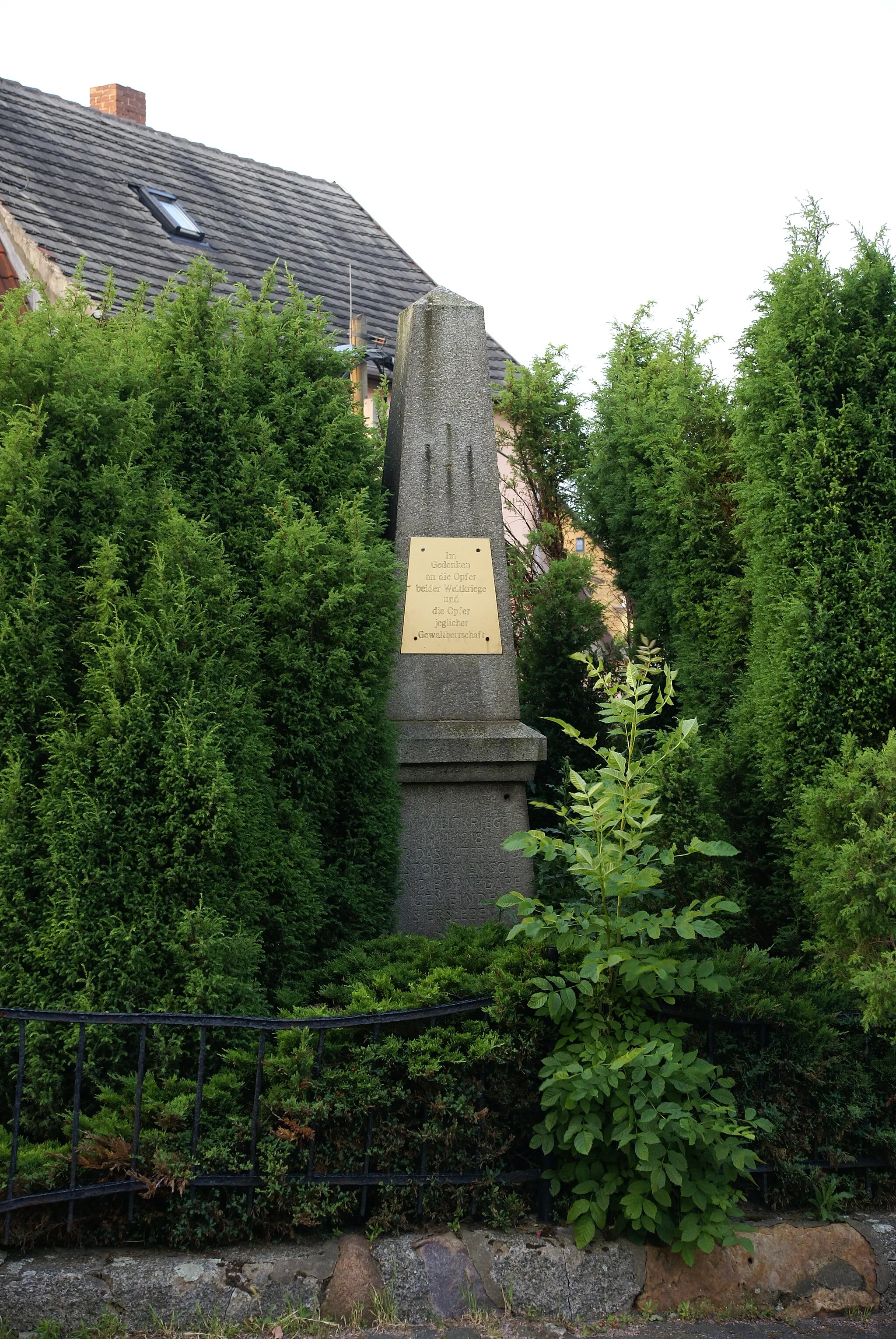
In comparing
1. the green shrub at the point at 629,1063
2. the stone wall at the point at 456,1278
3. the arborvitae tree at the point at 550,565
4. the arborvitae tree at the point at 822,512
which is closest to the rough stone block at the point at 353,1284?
the stone wall at the point at 456,1278

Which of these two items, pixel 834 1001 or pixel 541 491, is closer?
pixel 834 1001

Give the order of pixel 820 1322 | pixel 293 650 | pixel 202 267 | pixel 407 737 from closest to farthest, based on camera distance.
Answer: pixel 820 1322 → pixel 293 650 → pixel 202 267 → pixel 407 737

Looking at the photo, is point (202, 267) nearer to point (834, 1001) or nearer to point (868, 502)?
point (868, 502)

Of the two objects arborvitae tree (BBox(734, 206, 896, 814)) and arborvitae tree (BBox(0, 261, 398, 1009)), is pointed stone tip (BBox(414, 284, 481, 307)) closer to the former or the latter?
arborvitae tree (BBox(0, 261, 398, 1009))

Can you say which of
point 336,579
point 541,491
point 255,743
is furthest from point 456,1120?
point 541,491

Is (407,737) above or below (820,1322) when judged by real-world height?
above

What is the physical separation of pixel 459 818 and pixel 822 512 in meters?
2.09

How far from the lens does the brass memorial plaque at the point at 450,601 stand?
17.6 ft

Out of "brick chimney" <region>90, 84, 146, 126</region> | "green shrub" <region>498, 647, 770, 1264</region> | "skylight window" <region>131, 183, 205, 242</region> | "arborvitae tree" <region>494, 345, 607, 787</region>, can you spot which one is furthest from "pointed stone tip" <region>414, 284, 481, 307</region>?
"brick chimney" <region>90, 84, 146, 126</region>

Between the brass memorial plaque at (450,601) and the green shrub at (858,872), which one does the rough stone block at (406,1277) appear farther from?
the brass memorial plaque at (450,601)

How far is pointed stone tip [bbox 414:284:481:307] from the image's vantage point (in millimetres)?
5672

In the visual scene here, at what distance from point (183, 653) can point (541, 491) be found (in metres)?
4.82

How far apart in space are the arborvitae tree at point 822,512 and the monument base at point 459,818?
1128 millimetres

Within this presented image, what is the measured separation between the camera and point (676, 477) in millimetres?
5738
